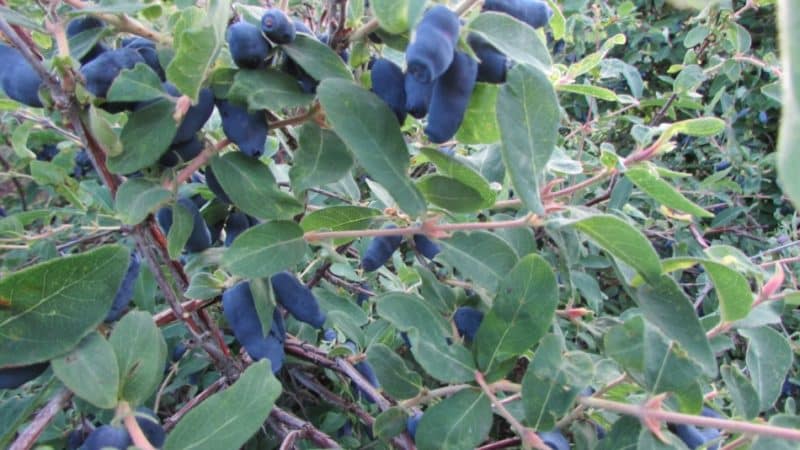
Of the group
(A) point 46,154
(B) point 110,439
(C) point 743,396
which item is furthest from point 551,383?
(A) point 46,154

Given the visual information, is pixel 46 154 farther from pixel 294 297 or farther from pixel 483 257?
pixel 483 257

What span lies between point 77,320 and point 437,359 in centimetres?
41

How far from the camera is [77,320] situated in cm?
69

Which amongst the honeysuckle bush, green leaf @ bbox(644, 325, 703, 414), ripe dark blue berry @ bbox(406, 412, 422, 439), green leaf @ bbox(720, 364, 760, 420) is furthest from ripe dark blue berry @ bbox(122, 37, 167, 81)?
green leaf @ bbox(720, 364, 760, 420)

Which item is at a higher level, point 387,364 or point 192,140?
point 192,140

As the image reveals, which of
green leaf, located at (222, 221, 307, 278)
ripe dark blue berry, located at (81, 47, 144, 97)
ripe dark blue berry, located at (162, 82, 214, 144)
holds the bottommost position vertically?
green leaf, located at (222, 221, 307, 278)

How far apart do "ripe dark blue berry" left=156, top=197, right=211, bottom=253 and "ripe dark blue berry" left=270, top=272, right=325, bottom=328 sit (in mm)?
115

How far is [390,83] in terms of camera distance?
74cm

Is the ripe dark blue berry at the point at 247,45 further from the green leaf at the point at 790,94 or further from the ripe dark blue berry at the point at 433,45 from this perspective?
the green leaf at the point at 790,94

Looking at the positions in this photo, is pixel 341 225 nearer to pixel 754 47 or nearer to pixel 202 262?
pixel 202 262

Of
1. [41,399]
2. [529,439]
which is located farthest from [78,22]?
[529,439]

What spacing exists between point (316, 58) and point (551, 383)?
461 millimetres

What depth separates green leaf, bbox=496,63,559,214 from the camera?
0.71 meters

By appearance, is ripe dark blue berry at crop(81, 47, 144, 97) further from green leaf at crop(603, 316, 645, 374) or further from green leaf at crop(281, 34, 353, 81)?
green leaf at crop(603, 316, 645, 374)
